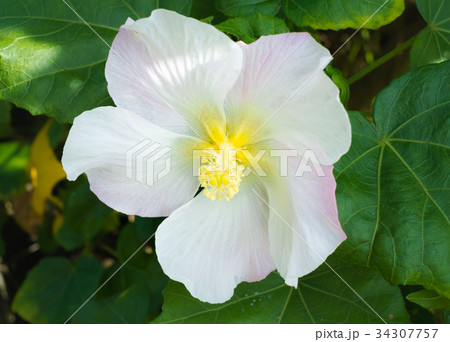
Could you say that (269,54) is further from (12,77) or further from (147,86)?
(12,77)

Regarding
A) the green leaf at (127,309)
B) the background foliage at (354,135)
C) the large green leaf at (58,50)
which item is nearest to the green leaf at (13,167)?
the green leaf at (127,309)

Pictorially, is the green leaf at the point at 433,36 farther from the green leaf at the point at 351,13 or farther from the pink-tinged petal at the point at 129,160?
the pink-tinged petal at the point at 129,160

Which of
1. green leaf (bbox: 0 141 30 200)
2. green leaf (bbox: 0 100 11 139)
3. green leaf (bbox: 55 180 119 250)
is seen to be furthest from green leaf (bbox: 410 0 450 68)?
green leaf (bbox: 0 141 30 200)

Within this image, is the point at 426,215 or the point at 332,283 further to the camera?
the point at 332,283

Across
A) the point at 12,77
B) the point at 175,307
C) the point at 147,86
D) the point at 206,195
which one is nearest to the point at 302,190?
the point at 206,195

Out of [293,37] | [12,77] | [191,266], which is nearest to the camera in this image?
[293,37]

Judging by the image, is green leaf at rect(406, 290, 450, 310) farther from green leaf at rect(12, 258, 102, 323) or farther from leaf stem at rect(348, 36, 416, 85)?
green leaf at rect(12, 258, 102, 323)
